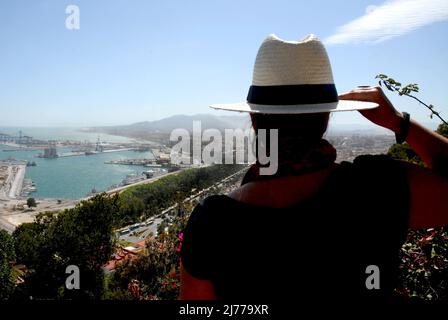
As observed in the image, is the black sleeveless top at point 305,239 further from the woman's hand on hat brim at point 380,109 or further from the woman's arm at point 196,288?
the woman's hand on hat brim at point 380,109

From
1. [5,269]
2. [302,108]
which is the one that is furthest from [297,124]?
[5,269]

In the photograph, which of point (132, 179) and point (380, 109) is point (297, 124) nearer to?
point (380, 109)

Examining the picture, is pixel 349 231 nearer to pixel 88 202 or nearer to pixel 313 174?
pixel 313 174

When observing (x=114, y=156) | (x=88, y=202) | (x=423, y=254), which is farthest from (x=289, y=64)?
(x=114, y=156)

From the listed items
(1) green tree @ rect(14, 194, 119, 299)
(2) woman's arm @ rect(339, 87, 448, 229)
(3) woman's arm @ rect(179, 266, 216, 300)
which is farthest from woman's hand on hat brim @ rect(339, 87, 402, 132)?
(1) green tree @ rect(14, 194, 119, 299)

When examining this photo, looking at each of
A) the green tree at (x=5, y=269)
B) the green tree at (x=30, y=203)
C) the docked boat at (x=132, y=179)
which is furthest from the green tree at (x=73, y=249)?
the docked boat at (x=132, y=179)

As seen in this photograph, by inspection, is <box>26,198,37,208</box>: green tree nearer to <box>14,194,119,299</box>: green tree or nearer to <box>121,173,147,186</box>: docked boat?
<box>121,173,147,186</box>: docked boat

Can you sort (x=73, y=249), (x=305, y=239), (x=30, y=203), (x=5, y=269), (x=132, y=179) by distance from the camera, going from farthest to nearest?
(x=132, y=179) → (x=30, y=203) → (x=73, y=249) → (x=5, y=269) → (x=305, y=239)
